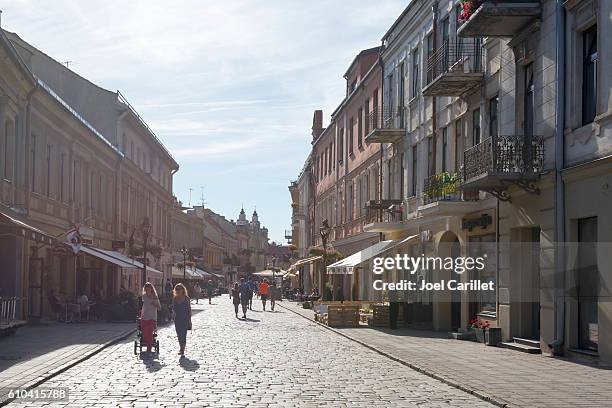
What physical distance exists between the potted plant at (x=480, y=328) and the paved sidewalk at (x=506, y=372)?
422 mm

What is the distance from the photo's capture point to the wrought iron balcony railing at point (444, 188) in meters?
23.8

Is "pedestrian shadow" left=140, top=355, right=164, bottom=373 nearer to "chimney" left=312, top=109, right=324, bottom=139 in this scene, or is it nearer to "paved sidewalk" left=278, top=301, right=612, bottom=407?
"paved sidewalk" left=278, top=301, right=612, bottom=407

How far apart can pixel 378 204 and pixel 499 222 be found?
36.5 feet

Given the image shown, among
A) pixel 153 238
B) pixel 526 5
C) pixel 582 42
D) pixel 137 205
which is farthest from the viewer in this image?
pixel 153 238

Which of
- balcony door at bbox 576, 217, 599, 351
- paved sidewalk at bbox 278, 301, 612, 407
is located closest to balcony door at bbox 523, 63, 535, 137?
balcony door at bbox 576, 217, 599, 351

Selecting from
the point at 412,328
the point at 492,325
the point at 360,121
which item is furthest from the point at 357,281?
the point at 492,325

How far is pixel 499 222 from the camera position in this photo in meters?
21.7

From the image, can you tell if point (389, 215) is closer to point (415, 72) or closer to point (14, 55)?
point (415, 72)

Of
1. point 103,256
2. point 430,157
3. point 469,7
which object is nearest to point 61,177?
point 103,256

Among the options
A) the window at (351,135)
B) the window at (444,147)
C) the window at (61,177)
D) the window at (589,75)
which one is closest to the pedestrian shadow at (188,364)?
the window at (589,75)

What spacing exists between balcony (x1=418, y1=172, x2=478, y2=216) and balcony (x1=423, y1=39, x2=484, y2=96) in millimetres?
2248

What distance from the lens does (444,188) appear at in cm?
2412

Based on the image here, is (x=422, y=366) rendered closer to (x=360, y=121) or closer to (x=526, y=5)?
(x=526, y=5)

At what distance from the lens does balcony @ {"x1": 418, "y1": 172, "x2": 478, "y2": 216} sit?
77.5 ft
